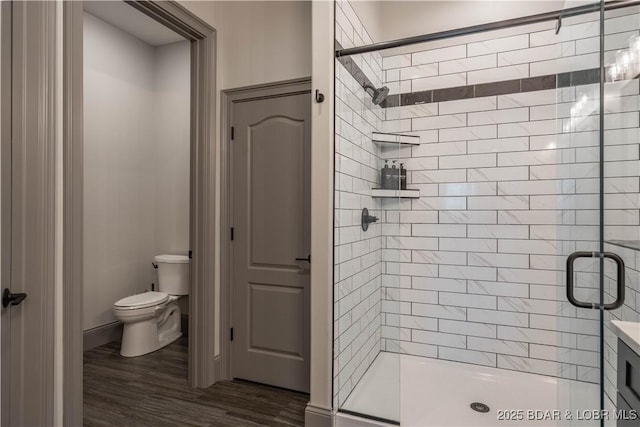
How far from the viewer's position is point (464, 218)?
8.30 ft

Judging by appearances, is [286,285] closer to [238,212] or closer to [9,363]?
[238,212]

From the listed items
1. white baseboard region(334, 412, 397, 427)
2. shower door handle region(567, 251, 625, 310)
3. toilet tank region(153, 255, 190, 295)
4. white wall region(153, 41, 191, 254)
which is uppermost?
white wall region(153, 41, 191, 254)

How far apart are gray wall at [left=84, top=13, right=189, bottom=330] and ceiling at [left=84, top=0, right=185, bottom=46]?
0.07 meters

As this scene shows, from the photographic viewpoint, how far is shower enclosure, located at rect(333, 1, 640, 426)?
4.53 feet

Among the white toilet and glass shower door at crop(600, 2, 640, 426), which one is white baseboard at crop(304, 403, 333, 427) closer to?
glass shower door at crop(600, 2, 640, 426)

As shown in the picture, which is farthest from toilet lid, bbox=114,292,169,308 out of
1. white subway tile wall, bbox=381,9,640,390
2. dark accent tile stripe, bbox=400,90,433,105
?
dark accent tile stripe, bbox=400,90,433,105

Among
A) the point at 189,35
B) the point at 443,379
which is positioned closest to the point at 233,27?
the point at 189,35

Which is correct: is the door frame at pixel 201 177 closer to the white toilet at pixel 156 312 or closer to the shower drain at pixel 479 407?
the white toilet at pixel 156 312

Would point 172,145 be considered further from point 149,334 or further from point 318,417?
point 318,417

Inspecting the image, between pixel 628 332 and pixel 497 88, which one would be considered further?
pixel 497 88

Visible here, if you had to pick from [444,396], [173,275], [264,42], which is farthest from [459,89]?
[173,275]

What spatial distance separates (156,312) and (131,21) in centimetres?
276

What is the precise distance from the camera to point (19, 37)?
4.66 feet

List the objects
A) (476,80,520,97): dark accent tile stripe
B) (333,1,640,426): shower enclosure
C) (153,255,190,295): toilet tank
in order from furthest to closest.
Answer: (153,255,190,295): toilet tank
(476,80,520,97): dark accent tile stripe
(333,1,640,426): shower enclosure
